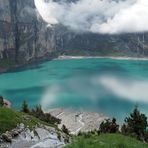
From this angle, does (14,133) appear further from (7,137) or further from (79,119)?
(79,119)

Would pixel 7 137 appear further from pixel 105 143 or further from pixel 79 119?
pixel 79 119

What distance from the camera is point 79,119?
124562 millimetres

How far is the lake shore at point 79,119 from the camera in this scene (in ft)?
377

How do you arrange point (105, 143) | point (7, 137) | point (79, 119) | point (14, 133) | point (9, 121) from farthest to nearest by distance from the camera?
point (79, 119), point (9, 121), point (14, 133), point (7, 137), point (105, 143)

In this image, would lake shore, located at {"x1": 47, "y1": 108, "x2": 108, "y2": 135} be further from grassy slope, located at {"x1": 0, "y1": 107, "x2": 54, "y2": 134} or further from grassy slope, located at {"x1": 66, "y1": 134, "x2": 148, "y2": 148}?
grassy slope, located at {"x1": 66, "y1": 134, "x2": 148, "y2": 148}

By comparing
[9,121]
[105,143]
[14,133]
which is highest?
[105,143]

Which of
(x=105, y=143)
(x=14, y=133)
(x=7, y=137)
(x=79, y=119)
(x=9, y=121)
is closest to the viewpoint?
(x=105, y=143)

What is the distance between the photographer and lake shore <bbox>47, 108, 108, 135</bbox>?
115m

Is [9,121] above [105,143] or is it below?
below

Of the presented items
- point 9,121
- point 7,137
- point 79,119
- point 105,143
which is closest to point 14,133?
point 7,137

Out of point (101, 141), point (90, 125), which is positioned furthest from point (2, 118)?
point (90, 125)

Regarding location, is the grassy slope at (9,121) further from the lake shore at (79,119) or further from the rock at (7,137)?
the lake shore at (79,119)

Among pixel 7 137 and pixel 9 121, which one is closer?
pixel 7 137

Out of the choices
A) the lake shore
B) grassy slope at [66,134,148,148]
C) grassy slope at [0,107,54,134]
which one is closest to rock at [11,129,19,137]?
grassy slope at [0,107,54,134]
